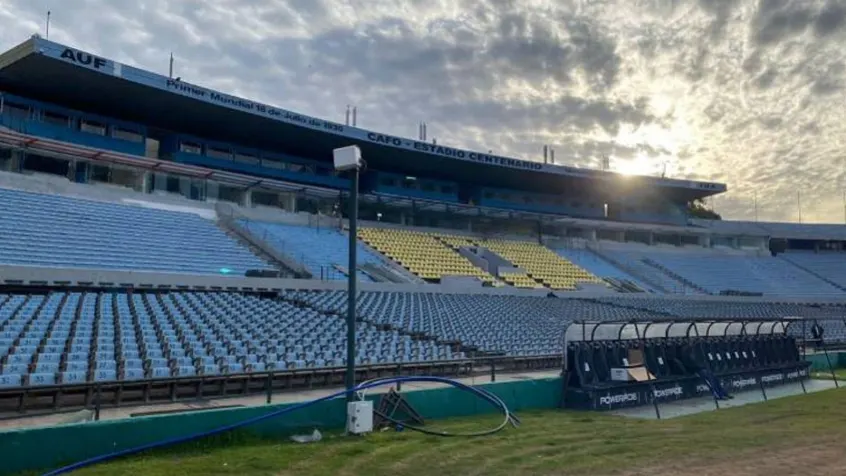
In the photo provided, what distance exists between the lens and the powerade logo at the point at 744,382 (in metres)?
15.6

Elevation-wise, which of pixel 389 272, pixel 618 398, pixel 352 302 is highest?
pixel 389 272

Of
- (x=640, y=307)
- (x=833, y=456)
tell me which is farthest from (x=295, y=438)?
(x=640, y=307)

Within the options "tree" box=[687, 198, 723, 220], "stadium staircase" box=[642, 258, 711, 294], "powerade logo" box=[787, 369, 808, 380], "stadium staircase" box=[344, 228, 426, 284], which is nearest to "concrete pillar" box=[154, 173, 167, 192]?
"stadium staircase" box=[344, 228, 426, 284]

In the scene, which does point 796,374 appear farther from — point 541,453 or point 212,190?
point 212,190

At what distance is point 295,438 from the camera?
28.8ft

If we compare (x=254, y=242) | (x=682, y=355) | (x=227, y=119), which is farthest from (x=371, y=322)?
(x=227, y=119)

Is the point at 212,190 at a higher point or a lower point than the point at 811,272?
higher

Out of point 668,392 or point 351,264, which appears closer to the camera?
point 351,264

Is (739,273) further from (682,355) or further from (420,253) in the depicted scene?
(682,355)

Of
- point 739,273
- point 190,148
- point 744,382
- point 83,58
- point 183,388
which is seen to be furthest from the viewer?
point 739,273

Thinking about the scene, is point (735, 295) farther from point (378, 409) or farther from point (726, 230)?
point (378, 409)

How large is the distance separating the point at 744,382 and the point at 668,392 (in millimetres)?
3375

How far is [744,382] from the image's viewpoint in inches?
627

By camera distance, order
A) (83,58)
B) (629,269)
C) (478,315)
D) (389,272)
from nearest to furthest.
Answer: (478,315), (83,58), (389,272), (629,269)
